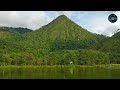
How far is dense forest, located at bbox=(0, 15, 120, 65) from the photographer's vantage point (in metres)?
83.9

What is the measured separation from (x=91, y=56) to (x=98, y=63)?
8031 millimetres

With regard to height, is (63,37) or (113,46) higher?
(63,37)

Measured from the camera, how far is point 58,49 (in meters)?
141

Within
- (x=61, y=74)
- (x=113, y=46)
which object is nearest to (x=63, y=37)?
(x=113, y=46)

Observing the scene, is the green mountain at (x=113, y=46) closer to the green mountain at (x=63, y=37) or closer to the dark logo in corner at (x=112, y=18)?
the green mountain at (x=63, y=37)

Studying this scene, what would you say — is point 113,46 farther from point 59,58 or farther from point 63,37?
point 63,37

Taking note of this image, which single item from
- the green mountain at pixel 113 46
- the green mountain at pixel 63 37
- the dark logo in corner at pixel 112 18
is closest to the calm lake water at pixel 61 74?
the dark logo in corner at pixel 112 18

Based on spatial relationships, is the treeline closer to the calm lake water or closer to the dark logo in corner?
the calm lake water

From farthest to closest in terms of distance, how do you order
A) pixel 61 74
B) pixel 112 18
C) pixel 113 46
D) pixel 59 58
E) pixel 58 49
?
pixel 58 49 < pixel 113 46 < pixel 59 58 < pixel 61 74 < pixel 112 18

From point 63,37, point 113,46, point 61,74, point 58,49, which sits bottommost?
point 61,74
